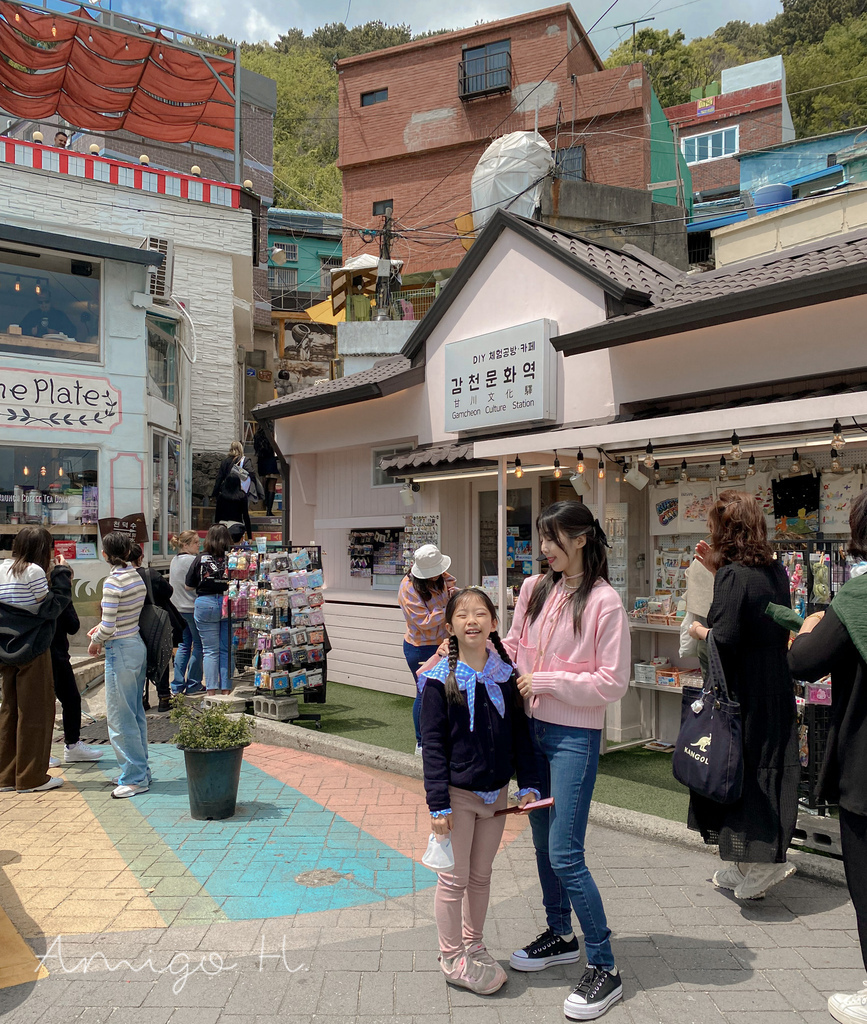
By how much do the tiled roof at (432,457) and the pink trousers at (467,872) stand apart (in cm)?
568

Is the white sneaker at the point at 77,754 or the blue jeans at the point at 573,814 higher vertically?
the blue jeans at the point at 573,814

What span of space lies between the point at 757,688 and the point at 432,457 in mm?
5701

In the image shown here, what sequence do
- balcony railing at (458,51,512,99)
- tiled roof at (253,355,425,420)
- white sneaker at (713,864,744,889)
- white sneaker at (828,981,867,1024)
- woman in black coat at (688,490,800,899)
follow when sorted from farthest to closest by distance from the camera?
balcony railing at (458,51,512,99)
tiled roof at (253,355,425,420)
white sneaker at (713,864,744,889)
woman in black coat at (688,490,800,899)
white sneaker at (828,981,867,1024)

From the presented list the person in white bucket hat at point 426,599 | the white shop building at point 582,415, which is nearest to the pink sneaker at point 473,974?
the person in white bucket hat at point 426,599

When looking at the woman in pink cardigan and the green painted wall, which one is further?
the green painted wall

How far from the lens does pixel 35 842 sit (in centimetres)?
521

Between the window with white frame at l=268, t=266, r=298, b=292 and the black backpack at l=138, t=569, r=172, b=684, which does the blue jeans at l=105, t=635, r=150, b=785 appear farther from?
the window with white frame at l=268, t=266, r=298, b=292

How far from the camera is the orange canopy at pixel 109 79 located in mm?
17047

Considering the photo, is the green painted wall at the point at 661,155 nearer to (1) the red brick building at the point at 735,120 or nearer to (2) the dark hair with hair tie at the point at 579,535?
(1) the red brick building at the point at 735,120

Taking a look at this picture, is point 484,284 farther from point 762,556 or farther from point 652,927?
point 652,927

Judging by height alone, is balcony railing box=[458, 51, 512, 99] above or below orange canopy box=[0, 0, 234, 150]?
above

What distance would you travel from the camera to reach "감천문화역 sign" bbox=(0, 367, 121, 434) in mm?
11023

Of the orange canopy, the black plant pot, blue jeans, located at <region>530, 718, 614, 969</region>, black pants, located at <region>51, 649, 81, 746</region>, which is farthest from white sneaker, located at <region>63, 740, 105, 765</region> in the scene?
the orange canopy

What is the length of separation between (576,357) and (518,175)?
1178 centimetres
